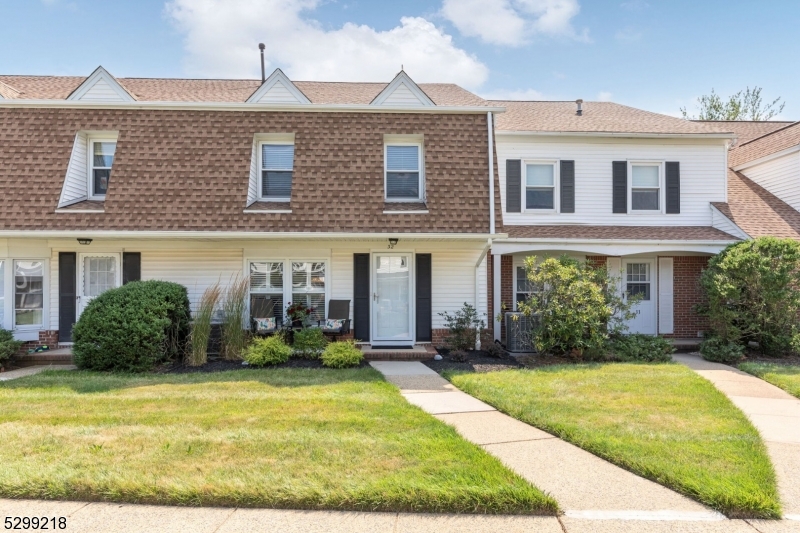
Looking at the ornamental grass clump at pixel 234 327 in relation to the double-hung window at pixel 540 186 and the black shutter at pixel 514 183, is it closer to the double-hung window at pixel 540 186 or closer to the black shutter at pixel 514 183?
the black shutter at pixel 514 183

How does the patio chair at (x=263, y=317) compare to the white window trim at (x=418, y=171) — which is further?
the white window trim at (x=418, y=171)

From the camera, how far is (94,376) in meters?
7.81

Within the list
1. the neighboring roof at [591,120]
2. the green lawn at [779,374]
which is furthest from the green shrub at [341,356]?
the neighboring roof at [591,120]

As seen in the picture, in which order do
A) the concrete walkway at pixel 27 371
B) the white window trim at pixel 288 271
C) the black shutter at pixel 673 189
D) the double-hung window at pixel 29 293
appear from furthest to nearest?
the black shutter at pixel 673 189 → the white window trim at pixel 288 271 → the double-hung window at pixel 29 293 → the concrete walkway at pixel 27 371

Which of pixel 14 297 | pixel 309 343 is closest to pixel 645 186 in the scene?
pixel 309 343

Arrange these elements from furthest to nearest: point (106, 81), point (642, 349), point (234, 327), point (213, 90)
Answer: point (213, 90)
point (106, 81)
point (642, 349)
point (234, 327)

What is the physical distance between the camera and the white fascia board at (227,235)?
355 inches

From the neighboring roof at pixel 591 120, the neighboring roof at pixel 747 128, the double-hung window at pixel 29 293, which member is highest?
the neighboring roof at pixel 747 128

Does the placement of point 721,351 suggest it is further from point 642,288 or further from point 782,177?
point 782,177

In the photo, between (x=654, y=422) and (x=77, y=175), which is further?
(x=77, y=175)

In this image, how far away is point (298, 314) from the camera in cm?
956

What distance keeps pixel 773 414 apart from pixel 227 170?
10.3 meters

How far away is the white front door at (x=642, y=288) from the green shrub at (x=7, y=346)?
13.9 meters

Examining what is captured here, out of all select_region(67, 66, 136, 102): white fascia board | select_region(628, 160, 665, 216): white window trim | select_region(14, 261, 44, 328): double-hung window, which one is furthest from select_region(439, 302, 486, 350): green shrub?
select_region(67, 66, 136, 102): white fascia board
